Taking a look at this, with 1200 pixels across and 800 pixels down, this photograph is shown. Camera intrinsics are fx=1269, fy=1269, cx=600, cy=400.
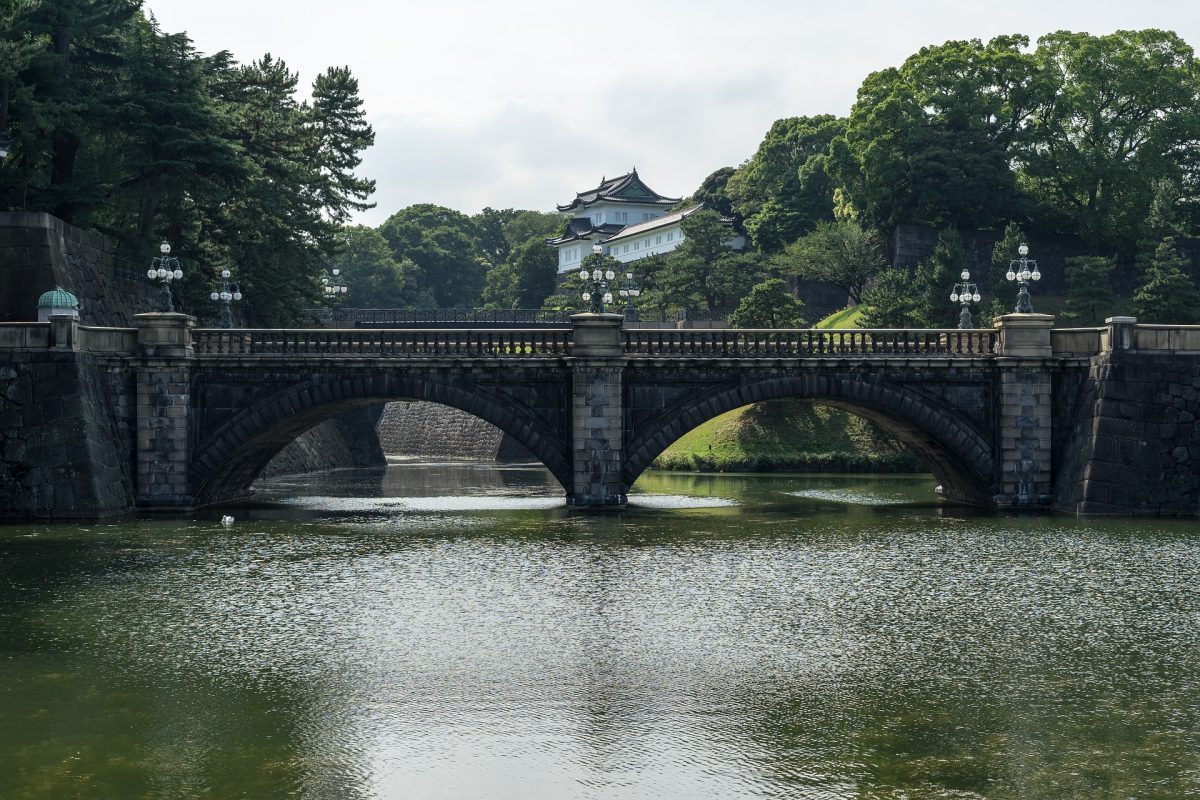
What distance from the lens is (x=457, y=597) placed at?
27359 millimetres

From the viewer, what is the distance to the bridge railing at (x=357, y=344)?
46.7m

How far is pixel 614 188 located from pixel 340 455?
261ft

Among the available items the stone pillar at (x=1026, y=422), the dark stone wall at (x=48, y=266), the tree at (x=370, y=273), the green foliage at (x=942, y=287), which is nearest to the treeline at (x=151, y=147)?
the dark stone wall at (x=48, y=266)

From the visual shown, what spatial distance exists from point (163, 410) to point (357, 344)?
7.29 m

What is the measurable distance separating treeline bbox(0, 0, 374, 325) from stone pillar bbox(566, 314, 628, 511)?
2096 centimetres

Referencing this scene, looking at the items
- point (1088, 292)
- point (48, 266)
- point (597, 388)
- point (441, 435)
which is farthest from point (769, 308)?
point (48, 266)

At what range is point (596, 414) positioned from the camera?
45.7 m

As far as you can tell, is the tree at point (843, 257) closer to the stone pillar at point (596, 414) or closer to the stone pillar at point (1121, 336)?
the stone pillar at point (1121, 336)

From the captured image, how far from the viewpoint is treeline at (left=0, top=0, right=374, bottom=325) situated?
5234 cm

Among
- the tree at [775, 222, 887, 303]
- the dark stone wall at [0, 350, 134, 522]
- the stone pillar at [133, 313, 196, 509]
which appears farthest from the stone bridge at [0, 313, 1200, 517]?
the tree at [775, 222, 887, 303]

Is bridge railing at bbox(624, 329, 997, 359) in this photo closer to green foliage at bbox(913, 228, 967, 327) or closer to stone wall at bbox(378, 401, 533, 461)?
green foliage at bbox(913, 228, 967, 327)

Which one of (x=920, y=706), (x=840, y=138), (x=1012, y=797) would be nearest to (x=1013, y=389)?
(x=920, y=706)

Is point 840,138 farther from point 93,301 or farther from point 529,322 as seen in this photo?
point 93,301

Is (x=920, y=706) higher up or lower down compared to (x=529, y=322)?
lower down
